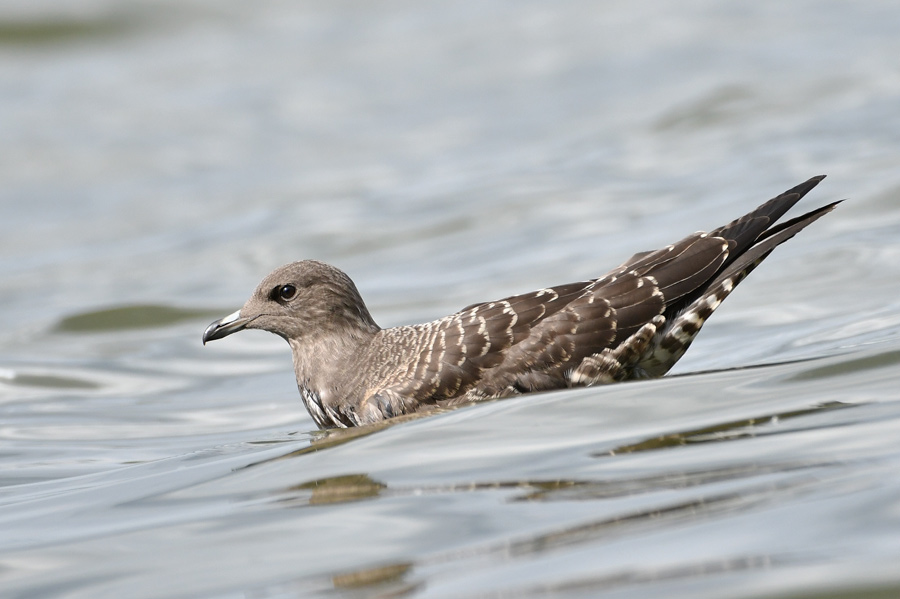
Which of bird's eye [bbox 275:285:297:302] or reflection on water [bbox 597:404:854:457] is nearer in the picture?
reflection on water [bbox 597:404:854:457]

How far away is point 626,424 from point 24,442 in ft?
13.4

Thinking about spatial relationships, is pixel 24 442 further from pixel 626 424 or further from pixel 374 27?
pixel 374 27

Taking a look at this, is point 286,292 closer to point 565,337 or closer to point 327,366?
point 327,366

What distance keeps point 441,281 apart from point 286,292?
4485 mm

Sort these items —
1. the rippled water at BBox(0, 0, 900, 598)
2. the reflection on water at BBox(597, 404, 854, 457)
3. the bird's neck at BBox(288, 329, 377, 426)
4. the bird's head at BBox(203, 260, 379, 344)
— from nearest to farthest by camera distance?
the rippled water at BBox(0, 0, 900, 598)
the reflection on water at BBox(597, 404, 854, 457)
the bird's neck at BBox(288, 329, 377, 426)
the bird's head at BBox(203, 260, 379, 344)

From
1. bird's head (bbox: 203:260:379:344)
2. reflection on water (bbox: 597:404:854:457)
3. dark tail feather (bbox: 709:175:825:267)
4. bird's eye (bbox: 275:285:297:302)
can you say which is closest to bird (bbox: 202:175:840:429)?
dark tail feather (bbox: 709:175:825:267)

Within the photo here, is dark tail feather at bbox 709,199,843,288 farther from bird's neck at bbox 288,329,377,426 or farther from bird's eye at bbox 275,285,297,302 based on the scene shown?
bird's eye at bbox 275,285,297,302

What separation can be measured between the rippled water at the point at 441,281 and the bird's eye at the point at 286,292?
0.81m

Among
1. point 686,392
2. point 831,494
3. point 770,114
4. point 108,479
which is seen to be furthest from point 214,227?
point 831,494

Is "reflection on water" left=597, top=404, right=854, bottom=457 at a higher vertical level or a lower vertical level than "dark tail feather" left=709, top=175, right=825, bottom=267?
lower

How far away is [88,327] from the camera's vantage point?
11.4m

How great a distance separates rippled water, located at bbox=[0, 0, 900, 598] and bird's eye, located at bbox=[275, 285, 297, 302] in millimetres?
809

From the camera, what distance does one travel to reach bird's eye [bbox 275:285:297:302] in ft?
23.1

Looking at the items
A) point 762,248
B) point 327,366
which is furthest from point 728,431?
point 327,366
